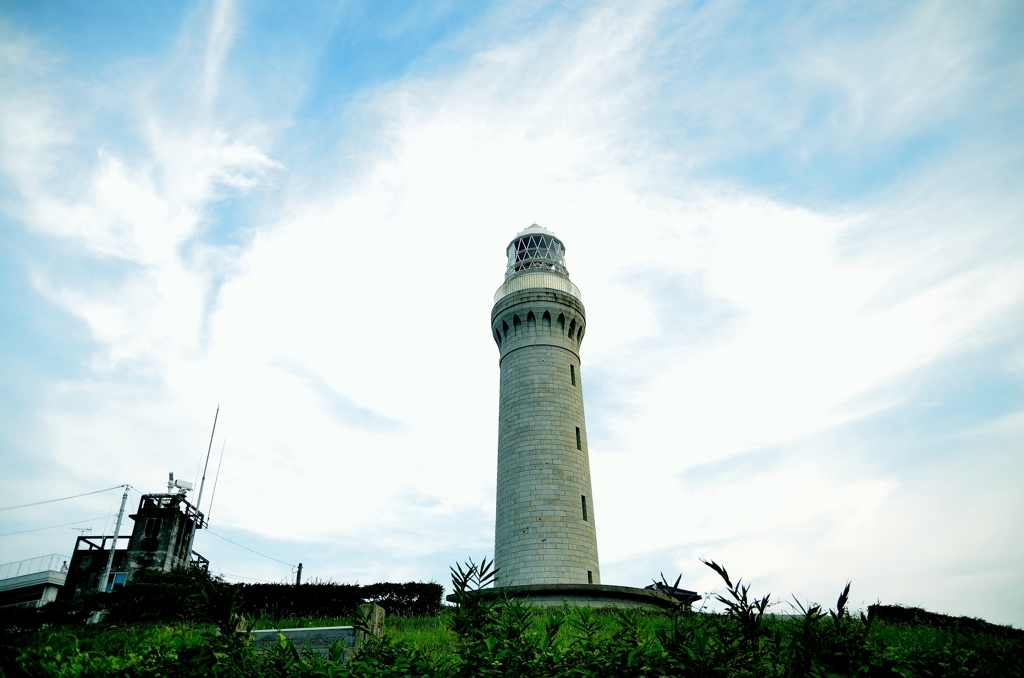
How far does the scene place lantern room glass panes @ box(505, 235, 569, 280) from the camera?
3447 centimetres

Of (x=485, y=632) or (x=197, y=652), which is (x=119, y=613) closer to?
(x=197, y=652)

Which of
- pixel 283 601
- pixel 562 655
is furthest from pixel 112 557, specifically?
pixel 562 655

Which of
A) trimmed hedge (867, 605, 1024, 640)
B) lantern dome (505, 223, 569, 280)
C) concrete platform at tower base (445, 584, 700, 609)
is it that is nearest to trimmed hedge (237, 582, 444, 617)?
concrete platform at tower base (445, 584, 700, 609)

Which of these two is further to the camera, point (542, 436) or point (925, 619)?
Result: point (542, 436)

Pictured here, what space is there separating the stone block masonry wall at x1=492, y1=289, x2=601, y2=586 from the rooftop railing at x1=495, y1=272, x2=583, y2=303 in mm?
555

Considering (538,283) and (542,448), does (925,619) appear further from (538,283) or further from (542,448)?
(538,283)

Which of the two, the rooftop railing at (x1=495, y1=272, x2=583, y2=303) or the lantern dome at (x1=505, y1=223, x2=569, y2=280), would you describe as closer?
the rooftop railing at (x1=495, y1=272, x2=583, y2=303)

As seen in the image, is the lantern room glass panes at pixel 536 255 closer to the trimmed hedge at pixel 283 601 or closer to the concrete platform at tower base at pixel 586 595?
the concrete platform at tower base at pixel 586 595

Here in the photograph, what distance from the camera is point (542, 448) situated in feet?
91.8

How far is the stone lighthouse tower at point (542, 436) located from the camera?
2606 centimetres

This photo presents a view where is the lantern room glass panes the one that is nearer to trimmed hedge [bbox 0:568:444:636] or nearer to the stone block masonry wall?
the stone block masonry wall

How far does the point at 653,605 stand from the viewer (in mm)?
24547

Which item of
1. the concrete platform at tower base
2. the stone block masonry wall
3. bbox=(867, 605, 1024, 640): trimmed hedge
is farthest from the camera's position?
the stone block masonry wall

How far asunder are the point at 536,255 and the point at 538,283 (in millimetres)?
3236
